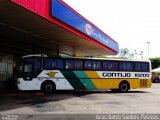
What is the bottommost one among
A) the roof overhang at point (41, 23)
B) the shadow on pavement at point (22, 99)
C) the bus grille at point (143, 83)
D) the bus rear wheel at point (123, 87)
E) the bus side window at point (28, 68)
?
the shadow on pavement at point (22, 99)

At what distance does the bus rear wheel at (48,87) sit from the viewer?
20953 mm

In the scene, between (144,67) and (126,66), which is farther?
(144,67)

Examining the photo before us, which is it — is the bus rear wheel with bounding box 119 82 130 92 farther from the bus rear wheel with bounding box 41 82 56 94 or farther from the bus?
the bus rear wheel with bounding box 41 82 56 94

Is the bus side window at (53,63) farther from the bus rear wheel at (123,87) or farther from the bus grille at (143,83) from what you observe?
the bus grille at (143,83)

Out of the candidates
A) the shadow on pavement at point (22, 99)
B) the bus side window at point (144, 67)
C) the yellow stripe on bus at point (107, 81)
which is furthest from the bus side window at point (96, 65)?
the shadow on pavement at point (22, 99)

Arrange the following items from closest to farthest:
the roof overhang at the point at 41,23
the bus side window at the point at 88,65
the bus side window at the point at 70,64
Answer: the roof overhang at the point at 41,23 → the bus side window at the point at 70,64 → the bus side window at the point at 88,65

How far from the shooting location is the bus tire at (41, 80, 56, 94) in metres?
21.0

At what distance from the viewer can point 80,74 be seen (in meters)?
22.1

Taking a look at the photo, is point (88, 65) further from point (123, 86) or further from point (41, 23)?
point (41, 23)

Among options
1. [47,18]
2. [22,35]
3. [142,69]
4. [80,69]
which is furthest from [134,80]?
[47,18]

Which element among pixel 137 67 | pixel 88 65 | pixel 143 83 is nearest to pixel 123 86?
pixel 143 83

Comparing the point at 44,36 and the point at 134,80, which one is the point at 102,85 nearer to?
the point at 134,80

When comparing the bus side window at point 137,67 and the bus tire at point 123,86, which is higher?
the bus side window at point 137,67

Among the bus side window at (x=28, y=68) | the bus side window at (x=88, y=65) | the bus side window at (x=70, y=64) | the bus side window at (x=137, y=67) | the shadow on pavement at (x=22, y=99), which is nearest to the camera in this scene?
the shadow on pavement at (x=22, y=99)
